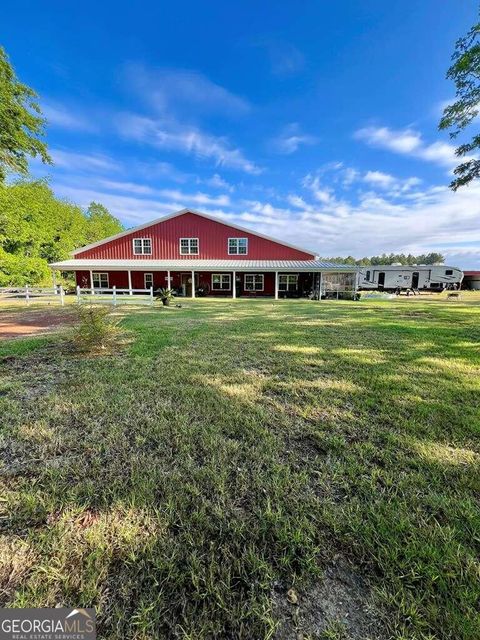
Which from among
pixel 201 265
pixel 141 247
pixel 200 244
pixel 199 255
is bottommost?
pixel 201 265

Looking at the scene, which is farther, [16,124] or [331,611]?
[16,124]

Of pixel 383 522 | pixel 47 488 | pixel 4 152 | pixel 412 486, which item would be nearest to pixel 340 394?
pixel 412 486

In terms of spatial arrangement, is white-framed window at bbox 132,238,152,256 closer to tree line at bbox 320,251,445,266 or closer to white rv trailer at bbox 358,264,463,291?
white rv trailer at bbox 358,264,463,291

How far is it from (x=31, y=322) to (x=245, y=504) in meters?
11.2

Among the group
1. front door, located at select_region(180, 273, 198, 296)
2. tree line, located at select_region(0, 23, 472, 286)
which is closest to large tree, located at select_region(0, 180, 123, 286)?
tree line, located at select_region(0, 23, 472, 286)

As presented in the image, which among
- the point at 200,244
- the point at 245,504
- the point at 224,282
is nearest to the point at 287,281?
the point at 224,282

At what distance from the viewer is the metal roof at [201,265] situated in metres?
20.9

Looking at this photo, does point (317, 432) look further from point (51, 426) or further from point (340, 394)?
point (51, 426)

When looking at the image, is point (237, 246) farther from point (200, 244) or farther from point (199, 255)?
point (199, 255)

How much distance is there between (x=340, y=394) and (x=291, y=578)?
2817mm

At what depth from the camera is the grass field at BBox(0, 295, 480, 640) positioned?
58.4 inches

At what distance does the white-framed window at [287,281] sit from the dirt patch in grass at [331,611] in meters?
22.5

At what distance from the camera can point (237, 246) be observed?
23531mm

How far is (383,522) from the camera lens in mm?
1969
